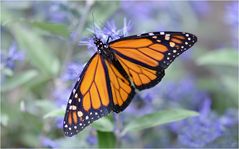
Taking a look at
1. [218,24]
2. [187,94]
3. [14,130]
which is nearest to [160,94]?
[187,94]

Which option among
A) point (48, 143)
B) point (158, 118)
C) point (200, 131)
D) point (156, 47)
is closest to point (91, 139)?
point (48, 143)

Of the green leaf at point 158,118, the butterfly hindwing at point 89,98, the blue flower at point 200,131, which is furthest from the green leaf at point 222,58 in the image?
the butterfly hindwing at point 89,98

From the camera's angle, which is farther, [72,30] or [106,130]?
[72,30]

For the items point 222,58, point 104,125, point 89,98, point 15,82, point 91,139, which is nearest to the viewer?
point 89,98

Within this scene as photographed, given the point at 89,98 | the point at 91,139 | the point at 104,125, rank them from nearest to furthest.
A: the point at 89,98 → the point at 104,125 → the point at 91,139

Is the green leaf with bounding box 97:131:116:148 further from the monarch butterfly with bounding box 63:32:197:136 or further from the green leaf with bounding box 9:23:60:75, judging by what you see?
the green leaf with bounding box 9:23:60:75

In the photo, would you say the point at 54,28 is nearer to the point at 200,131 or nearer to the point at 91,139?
the point at 91,139

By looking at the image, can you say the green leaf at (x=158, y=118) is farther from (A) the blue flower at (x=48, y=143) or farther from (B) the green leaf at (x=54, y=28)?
(B) the green leaf at (x=54, y=28)

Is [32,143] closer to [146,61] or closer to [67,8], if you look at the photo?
[67,8]
